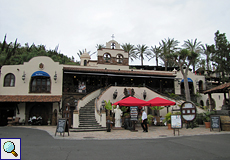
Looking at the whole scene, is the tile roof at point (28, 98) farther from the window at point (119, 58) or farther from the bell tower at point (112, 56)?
the window at point (119, 58)

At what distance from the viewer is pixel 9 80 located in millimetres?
22234

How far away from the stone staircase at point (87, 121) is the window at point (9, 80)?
29.4ft

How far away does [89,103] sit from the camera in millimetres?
20859

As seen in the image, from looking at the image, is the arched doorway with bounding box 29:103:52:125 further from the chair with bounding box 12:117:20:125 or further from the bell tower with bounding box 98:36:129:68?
the bell tower with bounding box 98:36:129:68

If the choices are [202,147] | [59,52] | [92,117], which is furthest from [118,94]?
[59,52]

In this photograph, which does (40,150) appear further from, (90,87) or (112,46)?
(112,46)

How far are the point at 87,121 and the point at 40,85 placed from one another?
864 cm

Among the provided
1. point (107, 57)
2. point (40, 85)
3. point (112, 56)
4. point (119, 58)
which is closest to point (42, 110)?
point (40, 85)

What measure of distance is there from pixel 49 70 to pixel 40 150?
53.7 feet

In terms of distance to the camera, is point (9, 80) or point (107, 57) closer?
point (9, 80)

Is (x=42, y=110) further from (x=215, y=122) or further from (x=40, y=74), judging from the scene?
(x=215, y=122)

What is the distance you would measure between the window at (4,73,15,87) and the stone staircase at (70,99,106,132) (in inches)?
353

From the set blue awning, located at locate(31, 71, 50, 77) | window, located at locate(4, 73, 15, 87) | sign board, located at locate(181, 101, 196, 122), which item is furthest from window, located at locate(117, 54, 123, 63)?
sign board, located at locate(181, 101, 196, 122)

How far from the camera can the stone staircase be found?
51.1 feet
